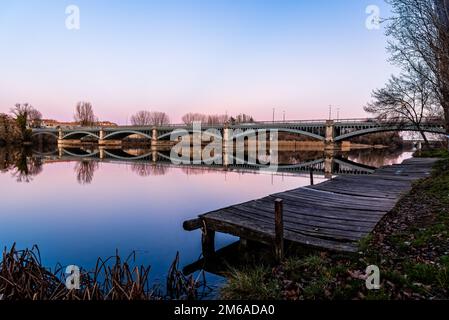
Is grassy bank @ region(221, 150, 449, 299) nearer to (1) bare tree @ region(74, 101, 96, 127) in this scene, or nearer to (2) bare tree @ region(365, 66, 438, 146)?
(2) bare tree @ region(365, 66, 438, 146)

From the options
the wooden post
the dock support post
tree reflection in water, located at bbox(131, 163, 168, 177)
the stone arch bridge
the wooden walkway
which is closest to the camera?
the wooden post

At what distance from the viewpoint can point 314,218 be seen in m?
8.58

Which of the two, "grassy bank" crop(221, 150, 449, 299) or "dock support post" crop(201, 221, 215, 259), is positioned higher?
"grassy bank" crop(221, 150, 449, 299)

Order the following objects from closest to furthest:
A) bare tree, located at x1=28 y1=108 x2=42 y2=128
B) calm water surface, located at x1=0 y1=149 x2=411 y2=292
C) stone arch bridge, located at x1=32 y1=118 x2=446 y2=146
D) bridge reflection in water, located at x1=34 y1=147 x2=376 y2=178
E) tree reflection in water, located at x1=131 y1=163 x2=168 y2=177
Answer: calm water surface, located at x1=0 y1=149 x2=411 y2=292
tree reflection in water, located at x1=131 y1=163 x2=168 y2=177
bridge reflection in water, located at x1=34 y1=147 x2=376 y2=178
stone arch bridge, located at x1=32 y1=118 x2=446 y2=146
bare tree, located at x1=28 y1=108 x2=42 y2=128

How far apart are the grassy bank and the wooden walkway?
0.45m

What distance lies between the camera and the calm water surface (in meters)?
9.19

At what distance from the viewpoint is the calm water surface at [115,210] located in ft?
30.1

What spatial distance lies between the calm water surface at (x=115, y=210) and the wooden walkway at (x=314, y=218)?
1278 mm

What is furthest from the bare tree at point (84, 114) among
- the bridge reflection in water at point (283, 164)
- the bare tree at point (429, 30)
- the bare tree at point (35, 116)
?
the bare tree at point (429, 30)

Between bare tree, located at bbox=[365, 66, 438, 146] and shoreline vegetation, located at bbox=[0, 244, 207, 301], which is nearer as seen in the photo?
shoreline vegetation, located at bbox=[0, 244, 207, 301]

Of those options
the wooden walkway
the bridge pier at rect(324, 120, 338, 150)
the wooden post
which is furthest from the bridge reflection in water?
the wooden post

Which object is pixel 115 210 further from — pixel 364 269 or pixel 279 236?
pixel 364 269
